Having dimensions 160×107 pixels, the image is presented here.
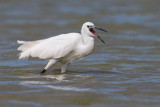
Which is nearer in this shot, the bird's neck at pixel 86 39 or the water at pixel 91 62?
the water at pixel 91 62

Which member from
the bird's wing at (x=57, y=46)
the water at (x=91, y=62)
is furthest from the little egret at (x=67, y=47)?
the water at (x=91, y=62)

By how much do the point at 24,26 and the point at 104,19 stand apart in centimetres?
403

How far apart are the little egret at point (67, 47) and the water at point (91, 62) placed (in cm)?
46

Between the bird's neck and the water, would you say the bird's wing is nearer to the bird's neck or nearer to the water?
the bird's neck

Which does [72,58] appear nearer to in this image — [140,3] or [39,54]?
[39,54]

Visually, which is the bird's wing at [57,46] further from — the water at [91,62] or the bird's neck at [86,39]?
the water at [91,62]

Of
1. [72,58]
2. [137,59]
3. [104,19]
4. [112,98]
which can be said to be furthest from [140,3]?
[112,98]

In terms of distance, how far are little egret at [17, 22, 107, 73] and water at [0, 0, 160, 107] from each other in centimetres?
46

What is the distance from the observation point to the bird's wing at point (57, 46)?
1105cm

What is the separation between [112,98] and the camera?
29.6 ft

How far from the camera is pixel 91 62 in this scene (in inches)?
518

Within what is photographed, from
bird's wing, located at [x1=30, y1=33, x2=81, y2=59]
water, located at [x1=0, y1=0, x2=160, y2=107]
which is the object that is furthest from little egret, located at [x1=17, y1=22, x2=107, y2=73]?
water, located at [x1=0, y1=0, x2=160, y2=107]

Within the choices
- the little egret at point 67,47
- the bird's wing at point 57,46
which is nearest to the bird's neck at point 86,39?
the little egret at point 67,47

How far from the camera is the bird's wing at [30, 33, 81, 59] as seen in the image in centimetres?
1105
